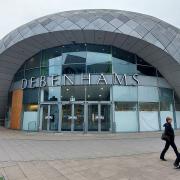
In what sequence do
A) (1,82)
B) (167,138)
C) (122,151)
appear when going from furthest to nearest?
1. (1,82)
2. (122,151)
3. (167,138)

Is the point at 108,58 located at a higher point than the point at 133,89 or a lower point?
higher

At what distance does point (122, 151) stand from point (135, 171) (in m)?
3.16

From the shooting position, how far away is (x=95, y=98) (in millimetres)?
17984

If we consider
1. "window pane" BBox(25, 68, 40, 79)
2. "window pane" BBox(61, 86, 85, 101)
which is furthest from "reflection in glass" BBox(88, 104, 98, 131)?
"window pane" BBox(25, 68, 40, 79)

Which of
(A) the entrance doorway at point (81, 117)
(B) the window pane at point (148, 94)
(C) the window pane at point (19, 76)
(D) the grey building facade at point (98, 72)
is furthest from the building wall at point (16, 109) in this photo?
(B) the window pane at point (148, 94)

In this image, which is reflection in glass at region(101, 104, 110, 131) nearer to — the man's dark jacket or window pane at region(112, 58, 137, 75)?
window pane at region(112, 58, 137, 75)

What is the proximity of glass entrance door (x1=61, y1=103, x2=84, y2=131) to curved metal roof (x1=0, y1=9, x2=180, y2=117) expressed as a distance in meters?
5.77

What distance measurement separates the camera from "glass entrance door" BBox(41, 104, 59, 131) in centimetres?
1825

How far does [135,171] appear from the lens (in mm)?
6211

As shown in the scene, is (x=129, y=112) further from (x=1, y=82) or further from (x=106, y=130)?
(x=1, y=82)

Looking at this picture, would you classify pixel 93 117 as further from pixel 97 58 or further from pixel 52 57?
pixel 52 57

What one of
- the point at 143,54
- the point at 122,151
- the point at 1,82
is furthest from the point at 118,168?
the point at 1,82

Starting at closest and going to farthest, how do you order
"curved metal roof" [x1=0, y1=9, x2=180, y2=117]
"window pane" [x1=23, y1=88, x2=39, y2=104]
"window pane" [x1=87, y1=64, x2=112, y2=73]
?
"curved metal roof" [x1=0, y1=9, x2=180, y2=117]
"window pane" [x1=87, y1=64, x2=112, y2=73]
"window pane" [x1=23, y1=88, x2=39, y2=104]

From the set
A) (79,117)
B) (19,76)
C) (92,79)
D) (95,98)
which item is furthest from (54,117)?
(19,76)
